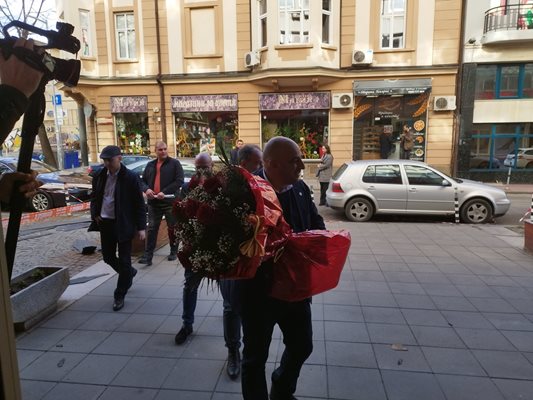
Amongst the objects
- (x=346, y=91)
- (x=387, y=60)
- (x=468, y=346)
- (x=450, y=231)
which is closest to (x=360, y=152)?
(x=346, y=91)

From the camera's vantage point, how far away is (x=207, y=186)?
6.59ft

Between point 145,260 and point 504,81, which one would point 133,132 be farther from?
point 504,81

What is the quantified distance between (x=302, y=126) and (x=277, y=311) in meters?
15.7

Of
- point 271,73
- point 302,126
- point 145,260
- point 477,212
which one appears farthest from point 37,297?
point 302,126

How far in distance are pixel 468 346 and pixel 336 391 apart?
1421mm

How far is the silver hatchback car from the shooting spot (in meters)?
9.59

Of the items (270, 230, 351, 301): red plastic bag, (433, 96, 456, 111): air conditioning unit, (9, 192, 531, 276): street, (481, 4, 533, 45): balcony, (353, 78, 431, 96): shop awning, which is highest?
(481, 4, 533, 45): balcony

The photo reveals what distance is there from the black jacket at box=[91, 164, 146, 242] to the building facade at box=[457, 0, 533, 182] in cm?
1537

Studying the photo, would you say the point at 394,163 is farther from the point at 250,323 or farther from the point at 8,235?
the point at 8,235

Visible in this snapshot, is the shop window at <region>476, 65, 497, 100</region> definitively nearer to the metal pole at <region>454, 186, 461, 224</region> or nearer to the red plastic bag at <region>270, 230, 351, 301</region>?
the metal pole at <region>454, 186, 461, 224</region>

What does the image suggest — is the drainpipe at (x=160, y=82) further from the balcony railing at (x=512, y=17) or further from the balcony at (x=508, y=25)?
the balcony railing at (x=512, y=17)

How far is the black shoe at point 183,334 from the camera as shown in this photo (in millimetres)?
3623

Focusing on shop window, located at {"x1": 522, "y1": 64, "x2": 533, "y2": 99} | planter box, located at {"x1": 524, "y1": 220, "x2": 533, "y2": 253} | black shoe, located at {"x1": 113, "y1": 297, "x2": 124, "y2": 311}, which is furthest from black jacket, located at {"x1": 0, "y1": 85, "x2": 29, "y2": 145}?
shop window, located at {"x1": 522, "y1": 64, "x2": 533, "y2": 99}

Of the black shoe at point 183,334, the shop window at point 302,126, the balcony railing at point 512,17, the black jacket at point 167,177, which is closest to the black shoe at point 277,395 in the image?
the black shoe at point 183,334
